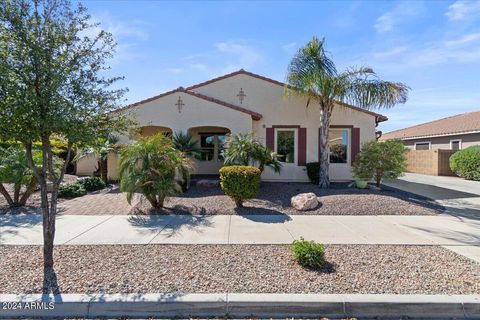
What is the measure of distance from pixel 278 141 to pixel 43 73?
1104cm

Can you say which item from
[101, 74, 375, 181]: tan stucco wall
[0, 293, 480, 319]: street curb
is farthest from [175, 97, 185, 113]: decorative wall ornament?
[0, 293, 480, 319]: street curb

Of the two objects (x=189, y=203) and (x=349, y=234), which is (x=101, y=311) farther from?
(x=189, y=203)

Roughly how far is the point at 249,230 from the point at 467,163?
1745 cm

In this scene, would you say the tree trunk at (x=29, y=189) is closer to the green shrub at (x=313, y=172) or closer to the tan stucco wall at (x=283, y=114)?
the tan stucco wall at (x=283, y=114)

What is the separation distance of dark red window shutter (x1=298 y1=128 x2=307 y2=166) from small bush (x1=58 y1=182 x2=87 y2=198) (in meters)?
9.43

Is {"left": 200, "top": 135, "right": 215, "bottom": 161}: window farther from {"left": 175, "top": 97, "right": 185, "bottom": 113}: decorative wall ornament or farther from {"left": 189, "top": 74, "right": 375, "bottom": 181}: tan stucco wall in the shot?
{"left": 175, "top": 97, "right": 185, "bottom": 113}: decorative wall ornament

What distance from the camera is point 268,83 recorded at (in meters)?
13.7


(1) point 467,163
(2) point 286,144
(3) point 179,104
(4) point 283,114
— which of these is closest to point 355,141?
(2) point 286,144

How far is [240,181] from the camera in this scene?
7.84 metres

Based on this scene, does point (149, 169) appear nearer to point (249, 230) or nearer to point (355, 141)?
point (249, 230)

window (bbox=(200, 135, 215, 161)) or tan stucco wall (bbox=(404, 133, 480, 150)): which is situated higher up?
tan stucco wall (bbox=(404, 133, 480, 150))

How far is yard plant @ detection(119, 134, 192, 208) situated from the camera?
750 cm

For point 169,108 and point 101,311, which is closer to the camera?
point 101,311

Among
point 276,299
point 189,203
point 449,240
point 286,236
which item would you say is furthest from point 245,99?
point 276,299
